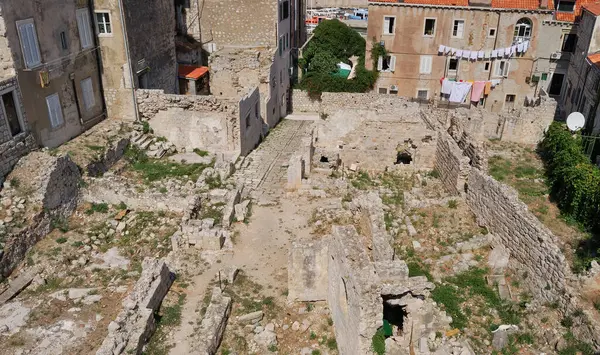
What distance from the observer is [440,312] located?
12.5 meters

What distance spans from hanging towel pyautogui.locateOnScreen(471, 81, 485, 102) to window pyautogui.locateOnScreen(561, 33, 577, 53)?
5514 millimetres

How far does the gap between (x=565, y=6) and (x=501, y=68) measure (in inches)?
212

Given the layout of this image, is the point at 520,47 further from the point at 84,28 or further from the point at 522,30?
the point at 84,28

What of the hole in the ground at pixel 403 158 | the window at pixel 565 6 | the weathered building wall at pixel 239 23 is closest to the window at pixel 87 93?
the weathered building wall at pixel 239 23

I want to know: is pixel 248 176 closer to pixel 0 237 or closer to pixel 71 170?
pixel 71 170

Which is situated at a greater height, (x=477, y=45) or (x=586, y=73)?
(x=477, y=45)

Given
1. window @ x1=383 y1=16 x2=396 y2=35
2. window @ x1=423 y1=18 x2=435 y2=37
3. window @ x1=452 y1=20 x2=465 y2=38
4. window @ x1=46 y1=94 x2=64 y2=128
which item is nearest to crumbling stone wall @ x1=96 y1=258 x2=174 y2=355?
window @ x1=46 y1=94 x2=64 y2=128

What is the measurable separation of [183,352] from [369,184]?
11727 millimetres

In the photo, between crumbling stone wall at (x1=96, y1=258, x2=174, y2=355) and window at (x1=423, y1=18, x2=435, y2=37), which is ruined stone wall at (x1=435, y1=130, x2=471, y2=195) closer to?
crumbling stone wall at (x1=96, y1=258, x2=174, y2=355)

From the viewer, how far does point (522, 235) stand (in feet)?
46.3

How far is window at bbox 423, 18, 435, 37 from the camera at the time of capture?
108 ft

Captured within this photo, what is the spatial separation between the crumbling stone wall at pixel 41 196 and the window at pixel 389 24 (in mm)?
23224

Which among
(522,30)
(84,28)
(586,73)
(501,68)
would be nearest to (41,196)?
(84,28)

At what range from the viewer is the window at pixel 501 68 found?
33406 millimetres
